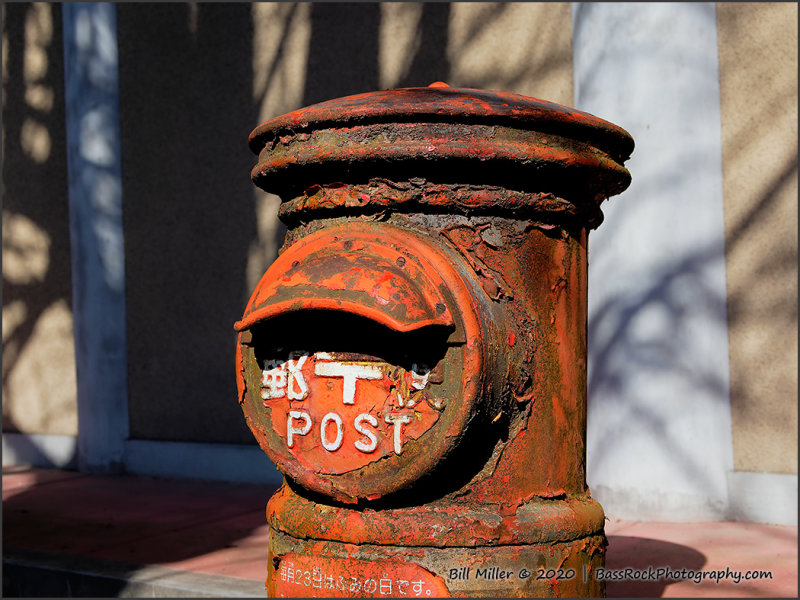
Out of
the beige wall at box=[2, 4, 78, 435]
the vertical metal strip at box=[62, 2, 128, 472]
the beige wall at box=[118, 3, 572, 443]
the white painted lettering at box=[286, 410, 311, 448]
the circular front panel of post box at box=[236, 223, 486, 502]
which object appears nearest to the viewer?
the circular front panel of post box at box=[236, 223, 486, 502]

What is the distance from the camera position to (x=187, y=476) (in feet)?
19.9

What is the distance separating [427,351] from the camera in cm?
166

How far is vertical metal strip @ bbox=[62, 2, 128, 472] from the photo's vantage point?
6.32 meters

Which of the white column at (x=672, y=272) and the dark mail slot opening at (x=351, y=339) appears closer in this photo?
the dark mail slot opening at (x=351, y=339)

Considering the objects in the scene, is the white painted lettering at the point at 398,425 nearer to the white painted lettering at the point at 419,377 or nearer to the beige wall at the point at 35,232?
the white painted lettering at the point at 419,377

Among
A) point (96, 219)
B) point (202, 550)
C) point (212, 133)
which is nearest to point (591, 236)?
point (202, 550)

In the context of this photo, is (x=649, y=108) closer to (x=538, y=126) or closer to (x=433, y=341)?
(x=538, y=126)

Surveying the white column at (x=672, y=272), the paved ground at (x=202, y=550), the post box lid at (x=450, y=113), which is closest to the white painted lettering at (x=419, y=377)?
the post box lid at (x=450, y=113)

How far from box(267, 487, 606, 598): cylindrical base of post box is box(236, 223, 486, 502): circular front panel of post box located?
8 cm

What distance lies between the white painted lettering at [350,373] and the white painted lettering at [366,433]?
4cm

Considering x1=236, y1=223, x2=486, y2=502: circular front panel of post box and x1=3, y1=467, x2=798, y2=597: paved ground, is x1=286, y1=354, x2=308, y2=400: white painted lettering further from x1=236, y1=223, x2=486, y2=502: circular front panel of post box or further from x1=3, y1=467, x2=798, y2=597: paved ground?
x1=3, y1=467, x2=798, y2=597: paved ground

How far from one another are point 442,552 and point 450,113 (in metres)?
0.89

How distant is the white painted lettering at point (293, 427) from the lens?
175cm

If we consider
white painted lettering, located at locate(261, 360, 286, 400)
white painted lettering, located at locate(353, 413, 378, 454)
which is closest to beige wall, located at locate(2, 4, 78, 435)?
white painted lettering, located at locate(261, 360, 286, 400)
